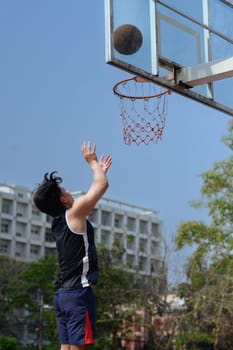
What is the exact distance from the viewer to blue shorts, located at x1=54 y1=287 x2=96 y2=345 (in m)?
4.59

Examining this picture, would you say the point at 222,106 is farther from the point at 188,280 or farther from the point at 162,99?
the point at 188,280

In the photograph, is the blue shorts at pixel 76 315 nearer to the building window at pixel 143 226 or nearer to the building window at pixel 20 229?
the building window at pixel 20 229

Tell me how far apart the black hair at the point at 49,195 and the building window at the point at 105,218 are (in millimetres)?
61242

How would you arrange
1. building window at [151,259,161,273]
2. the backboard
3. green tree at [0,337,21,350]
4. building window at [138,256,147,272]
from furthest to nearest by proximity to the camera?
1. green tree at [0,337,21,350]
2. building window at [138,256,147,272]
3. building window at [151,259,161,273]
4. the backboard

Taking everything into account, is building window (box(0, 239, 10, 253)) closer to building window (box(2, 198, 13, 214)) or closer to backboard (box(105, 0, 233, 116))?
building window (box(2, 198, 13, 214))

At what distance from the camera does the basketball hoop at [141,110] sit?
341 inches

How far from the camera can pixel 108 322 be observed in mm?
25750

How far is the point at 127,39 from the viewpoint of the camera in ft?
23.5

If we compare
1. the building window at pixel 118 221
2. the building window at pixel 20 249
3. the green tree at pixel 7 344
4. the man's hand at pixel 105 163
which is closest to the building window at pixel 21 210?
the building window at pixel 20 249

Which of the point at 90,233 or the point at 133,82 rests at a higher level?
the point at 133,82

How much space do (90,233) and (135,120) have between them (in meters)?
4.36

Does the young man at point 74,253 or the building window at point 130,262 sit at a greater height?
the building window at point 130,262

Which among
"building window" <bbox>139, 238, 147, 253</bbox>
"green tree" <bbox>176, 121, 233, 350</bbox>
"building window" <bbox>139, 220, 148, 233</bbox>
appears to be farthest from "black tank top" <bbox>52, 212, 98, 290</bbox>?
"building window" <bbox>139, 220, 148, 233</bbox>

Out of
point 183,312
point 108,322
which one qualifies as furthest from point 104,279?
point 183,312
